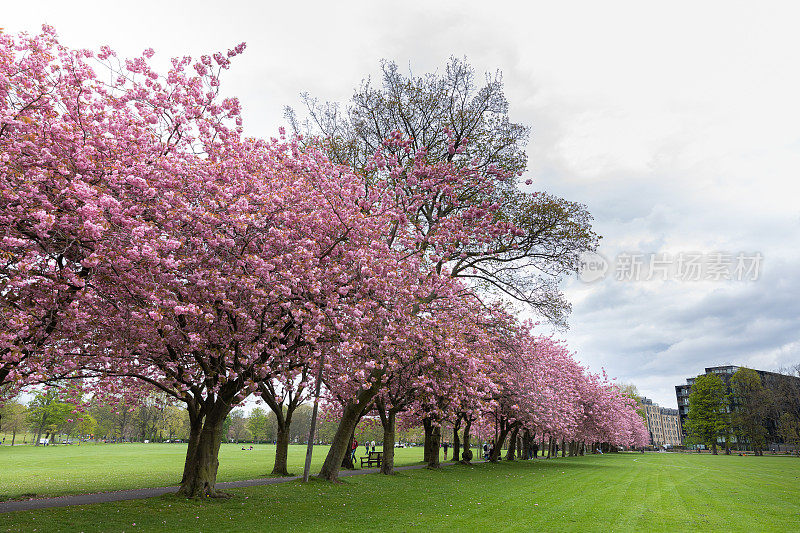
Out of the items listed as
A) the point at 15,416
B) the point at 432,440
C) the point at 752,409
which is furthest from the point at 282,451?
the point at 752,409

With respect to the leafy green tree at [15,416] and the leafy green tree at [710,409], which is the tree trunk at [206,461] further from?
the leafy green tree at [710,409]

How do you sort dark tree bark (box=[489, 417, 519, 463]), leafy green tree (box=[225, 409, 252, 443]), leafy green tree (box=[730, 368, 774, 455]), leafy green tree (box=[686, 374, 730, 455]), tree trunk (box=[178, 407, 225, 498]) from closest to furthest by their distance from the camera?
tree trunk (box=[178, 407, 225, 498]) → dark tree bark (box=[489, 417, 519, 463]) → leafy green tree (box=[730, 368, 774, 455]) → leafy green tree (box=[686, 374, 730, 455]) → leafy green tree (box=[225, 409, 252, 443])

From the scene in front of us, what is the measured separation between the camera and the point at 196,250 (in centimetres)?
1181

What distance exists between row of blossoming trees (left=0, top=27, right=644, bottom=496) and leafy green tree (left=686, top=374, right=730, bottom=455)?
314 ft

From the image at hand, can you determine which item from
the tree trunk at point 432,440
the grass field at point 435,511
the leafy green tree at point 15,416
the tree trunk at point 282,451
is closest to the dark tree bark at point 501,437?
the tree trunk at point 432,440

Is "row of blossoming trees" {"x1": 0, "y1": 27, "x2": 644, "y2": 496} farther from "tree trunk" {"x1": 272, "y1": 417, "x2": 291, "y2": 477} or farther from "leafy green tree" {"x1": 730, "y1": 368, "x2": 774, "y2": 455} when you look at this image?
"leafy green tree" {"x1": 730, "y1": 368, "x2": 774, "y2": 455}

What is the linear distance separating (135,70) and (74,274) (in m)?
6.26

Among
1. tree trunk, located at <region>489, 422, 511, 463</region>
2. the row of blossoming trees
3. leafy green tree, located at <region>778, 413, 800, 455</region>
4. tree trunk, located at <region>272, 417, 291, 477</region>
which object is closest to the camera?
the row of blossoming trees

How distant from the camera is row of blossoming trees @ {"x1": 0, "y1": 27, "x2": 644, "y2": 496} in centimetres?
987

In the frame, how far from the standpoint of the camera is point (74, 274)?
10031 mm

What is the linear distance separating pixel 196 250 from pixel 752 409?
10112cm

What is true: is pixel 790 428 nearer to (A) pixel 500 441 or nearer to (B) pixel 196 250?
(A) pixel 500 441

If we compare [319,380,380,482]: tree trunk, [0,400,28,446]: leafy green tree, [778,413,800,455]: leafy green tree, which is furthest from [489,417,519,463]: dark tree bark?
[0,400,28,446]: leafy green tree

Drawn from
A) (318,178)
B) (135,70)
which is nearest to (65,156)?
(135,70)
